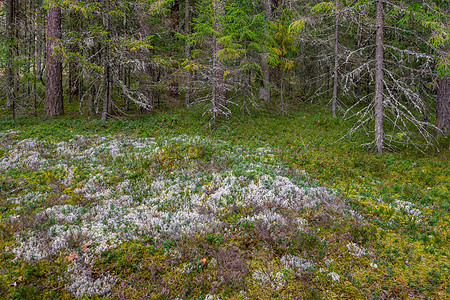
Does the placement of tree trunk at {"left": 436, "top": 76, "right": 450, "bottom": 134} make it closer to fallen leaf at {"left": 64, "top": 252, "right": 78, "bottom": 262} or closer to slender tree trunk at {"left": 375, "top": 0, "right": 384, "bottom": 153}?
slender tree trunk at {"left": 375, "top": 0, "right": 384, "bottom": 153}

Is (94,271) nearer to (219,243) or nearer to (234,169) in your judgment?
(219,243)

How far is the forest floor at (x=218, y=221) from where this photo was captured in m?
4.21

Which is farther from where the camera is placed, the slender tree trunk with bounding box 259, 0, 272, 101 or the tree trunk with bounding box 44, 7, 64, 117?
the slender tree trunk with bounding box 259, 0, 272, 101

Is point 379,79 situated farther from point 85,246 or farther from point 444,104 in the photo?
point 85,246

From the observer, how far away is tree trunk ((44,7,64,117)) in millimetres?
14102

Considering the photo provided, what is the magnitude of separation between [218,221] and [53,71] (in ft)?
49.4

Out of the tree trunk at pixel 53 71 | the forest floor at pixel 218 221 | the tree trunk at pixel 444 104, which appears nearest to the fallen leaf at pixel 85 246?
the forest floor at pixel 218 221

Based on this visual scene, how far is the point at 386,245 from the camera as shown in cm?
511

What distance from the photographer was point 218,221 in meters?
5.72

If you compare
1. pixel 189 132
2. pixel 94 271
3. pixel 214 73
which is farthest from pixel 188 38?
pixel 94 271

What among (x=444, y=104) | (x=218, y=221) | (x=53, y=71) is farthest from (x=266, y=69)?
(x=218, y=221)

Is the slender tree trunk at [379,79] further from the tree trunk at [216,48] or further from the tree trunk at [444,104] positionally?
the tree trunk at [216,48]

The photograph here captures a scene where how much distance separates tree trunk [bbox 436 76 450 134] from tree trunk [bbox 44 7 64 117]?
2088 cm

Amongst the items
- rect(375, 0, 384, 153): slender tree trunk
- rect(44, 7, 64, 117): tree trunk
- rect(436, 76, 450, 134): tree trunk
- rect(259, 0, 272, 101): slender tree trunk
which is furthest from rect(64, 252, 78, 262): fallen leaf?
rect(436, 76, 450, 134): tree trunk
